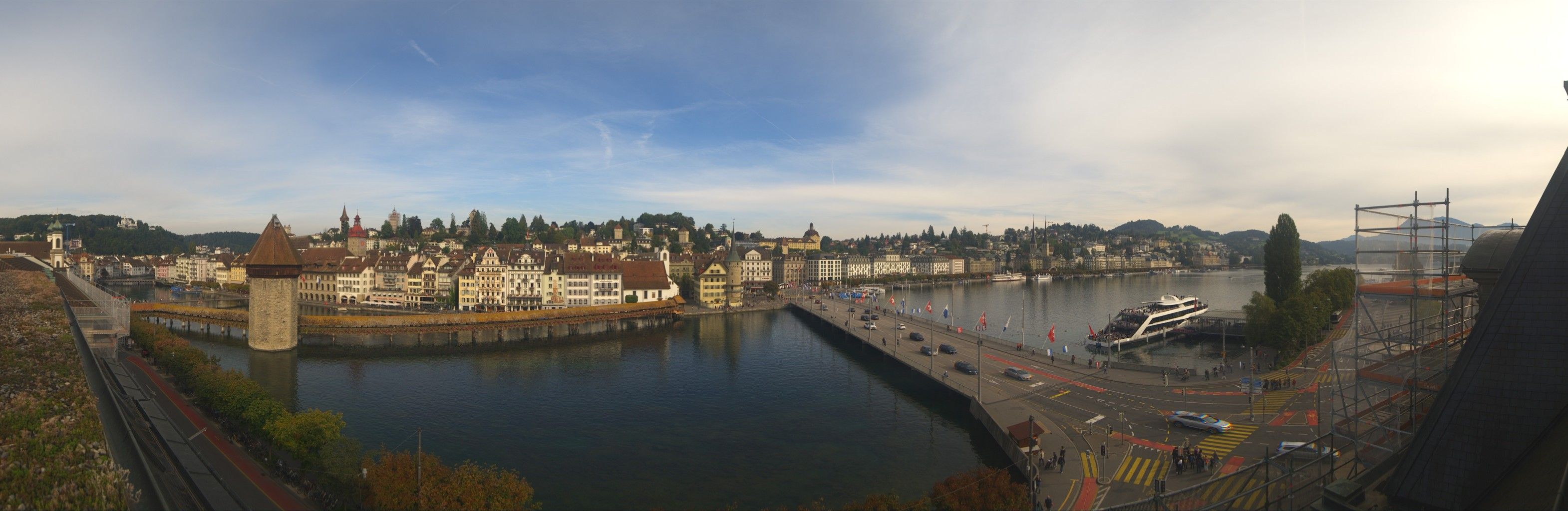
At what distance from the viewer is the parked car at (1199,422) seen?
2003 centimetres

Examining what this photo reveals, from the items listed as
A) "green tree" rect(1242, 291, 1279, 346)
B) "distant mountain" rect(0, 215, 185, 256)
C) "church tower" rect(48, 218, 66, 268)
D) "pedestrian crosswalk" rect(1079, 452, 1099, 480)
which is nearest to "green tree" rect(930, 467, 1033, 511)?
"pedestrian crosswalk" rect(1079, 452, 1099, 480)

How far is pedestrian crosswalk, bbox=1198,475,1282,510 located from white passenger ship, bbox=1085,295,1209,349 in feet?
97.2

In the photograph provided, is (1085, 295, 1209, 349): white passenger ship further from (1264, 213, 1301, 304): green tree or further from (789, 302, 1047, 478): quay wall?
(789, 302, 1047, 478): quay wall

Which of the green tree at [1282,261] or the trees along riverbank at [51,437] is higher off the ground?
the green tree at [1282,261]

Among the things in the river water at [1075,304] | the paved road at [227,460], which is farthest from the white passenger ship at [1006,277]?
the paved road at [227,460]

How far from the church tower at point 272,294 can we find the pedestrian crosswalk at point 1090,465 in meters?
44.4

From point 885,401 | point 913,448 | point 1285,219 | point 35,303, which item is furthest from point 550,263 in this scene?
point 1285,219

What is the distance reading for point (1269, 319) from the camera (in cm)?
3575

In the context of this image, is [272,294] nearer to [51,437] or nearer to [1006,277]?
[51,437]

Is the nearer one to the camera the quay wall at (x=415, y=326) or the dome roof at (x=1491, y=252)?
the dome roof at (x=1491, y=252)

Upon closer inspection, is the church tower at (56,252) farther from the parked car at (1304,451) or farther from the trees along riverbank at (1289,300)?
the trees along riverbank at (1289,300)

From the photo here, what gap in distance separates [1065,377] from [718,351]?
22.4 meters

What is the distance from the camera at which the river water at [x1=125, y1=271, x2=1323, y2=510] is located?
19.3m

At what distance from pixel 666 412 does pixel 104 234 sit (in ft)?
558
